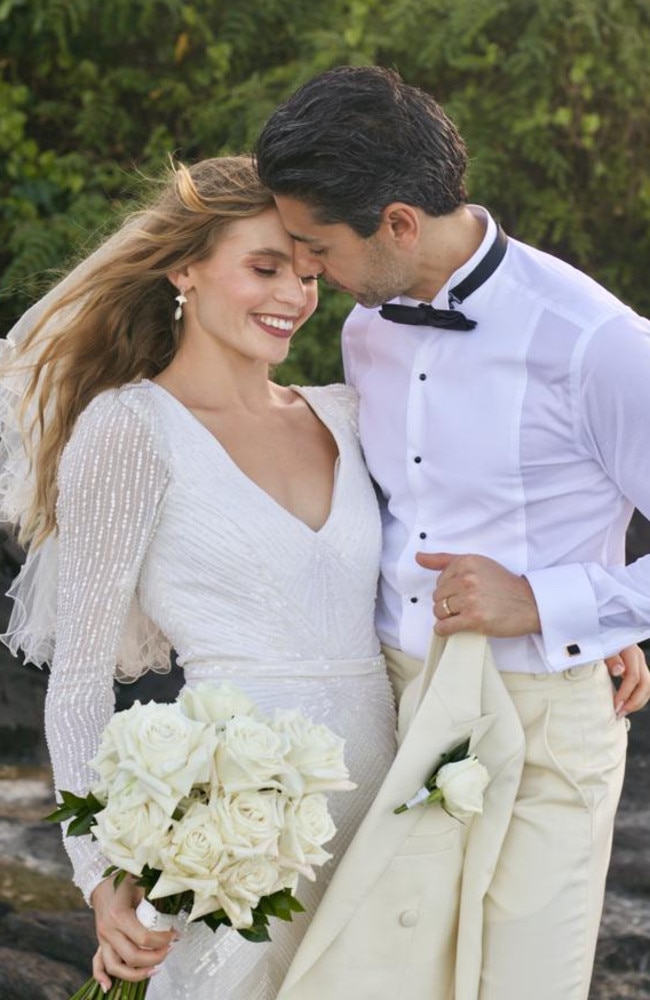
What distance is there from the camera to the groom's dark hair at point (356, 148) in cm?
273

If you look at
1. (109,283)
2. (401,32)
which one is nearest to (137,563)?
(109,283)

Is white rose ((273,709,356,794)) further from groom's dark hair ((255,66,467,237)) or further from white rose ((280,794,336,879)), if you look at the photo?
groom's dark hair ((255,66,467,237))

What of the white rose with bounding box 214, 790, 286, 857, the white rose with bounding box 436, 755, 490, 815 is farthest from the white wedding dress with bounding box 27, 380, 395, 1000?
the white rose with bounding box 214, 790, 286, 857

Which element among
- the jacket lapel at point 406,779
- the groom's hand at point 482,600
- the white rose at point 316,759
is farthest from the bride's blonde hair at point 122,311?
the white rose at point 316,759

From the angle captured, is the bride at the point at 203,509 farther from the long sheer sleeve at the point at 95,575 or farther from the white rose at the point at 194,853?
the white rose at the point at 194,853

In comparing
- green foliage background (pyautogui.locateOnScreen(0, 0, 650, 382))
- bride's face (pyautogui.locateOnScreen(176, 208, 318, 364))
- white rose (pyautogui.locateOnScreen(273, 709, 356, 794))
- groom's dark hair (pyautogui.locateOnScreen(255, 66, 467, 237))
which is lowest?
green foliage background (pyautogui.locateOnScreen(0, 0, 650, 382))

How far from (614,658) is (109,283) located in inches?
49.0

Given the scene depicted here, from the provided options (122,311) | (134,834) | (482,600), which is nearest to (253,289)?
(122,311)

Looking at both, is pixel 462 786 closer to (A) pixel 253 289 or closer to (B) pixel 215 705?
(B) pixel 215 705

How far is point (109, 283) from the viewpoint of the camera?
3098 millimetres

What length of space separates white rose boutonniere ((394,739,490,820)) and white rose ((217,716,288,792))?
39cm

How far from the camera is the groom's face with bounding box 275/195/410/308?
2824 mm

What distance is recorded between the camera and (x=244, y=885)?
229 centimetres

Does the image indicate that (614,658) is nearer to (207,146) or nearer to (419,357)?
(419,357)
